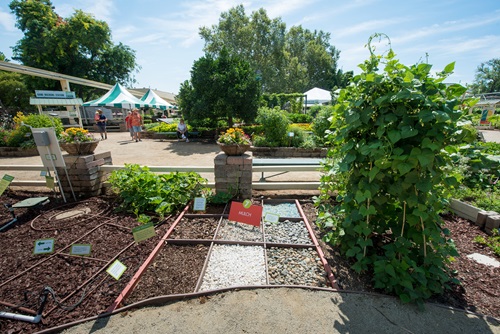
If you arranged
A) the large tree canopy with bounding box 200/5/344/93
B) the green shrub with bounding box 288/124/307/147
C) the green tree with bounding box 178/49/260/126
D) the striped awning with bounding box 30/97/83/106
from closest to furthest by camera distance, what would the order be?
the green shrub with bounding box 288/124/307/147, the green tree with bounding box 178/49/260/126, the striped awning with bounding box 30/97/83/106, the large tree canopy with bounding box 200/5/344/93

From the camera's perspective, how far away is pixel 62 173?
3.83m

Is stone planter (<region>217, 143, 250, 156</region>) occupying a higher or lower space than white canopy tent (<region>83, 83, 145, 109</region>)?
lower

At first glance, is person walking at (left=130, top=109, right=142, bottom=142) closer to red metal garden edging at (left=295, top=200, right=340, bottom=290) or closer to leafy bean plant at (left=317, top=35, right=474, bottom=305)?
red metal garden edging at (left=295, top=200, right=340, bottom=290)

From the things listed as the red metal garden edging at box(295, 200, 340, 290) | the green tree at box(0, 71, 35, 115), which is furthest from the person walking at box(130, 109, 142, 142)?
the green tree at box(0, 71, 35, 115)

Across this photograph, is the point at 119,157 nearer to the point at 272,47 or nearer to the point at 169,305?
the point at 169,305

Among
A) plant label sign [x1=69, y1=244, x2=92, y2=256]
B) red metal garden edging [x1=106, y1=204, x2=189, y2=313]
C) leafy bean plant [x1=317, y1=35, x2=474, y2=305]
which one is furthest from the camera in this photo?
plant label sign [x1=69, y1=244, x2=92, y2=256]

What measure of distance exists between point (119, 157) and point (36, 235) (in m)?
5.11

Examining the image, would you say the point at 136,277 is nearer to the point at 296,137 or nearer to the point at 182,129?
the point at 296,137

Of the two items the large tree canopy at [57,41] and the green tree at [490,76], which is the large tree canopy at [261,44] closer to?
the large tree canopy at [57,41]

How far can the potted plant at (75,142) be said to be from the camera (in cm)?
369

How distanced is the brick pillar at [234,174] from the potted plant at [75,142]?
2186 millimetres

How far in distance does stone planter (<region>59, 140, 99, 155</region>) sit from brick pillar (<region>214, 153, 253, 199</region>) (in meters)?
2.14

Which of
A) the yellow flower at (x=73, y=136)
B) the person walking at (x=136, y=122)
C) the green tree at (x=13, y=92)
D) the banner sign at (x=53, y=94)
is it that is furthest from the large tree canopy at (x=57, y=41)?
the yellow flower at (x=73, y=136)

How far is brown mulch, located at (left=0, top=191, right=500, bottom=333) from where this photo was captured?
1840 mm
